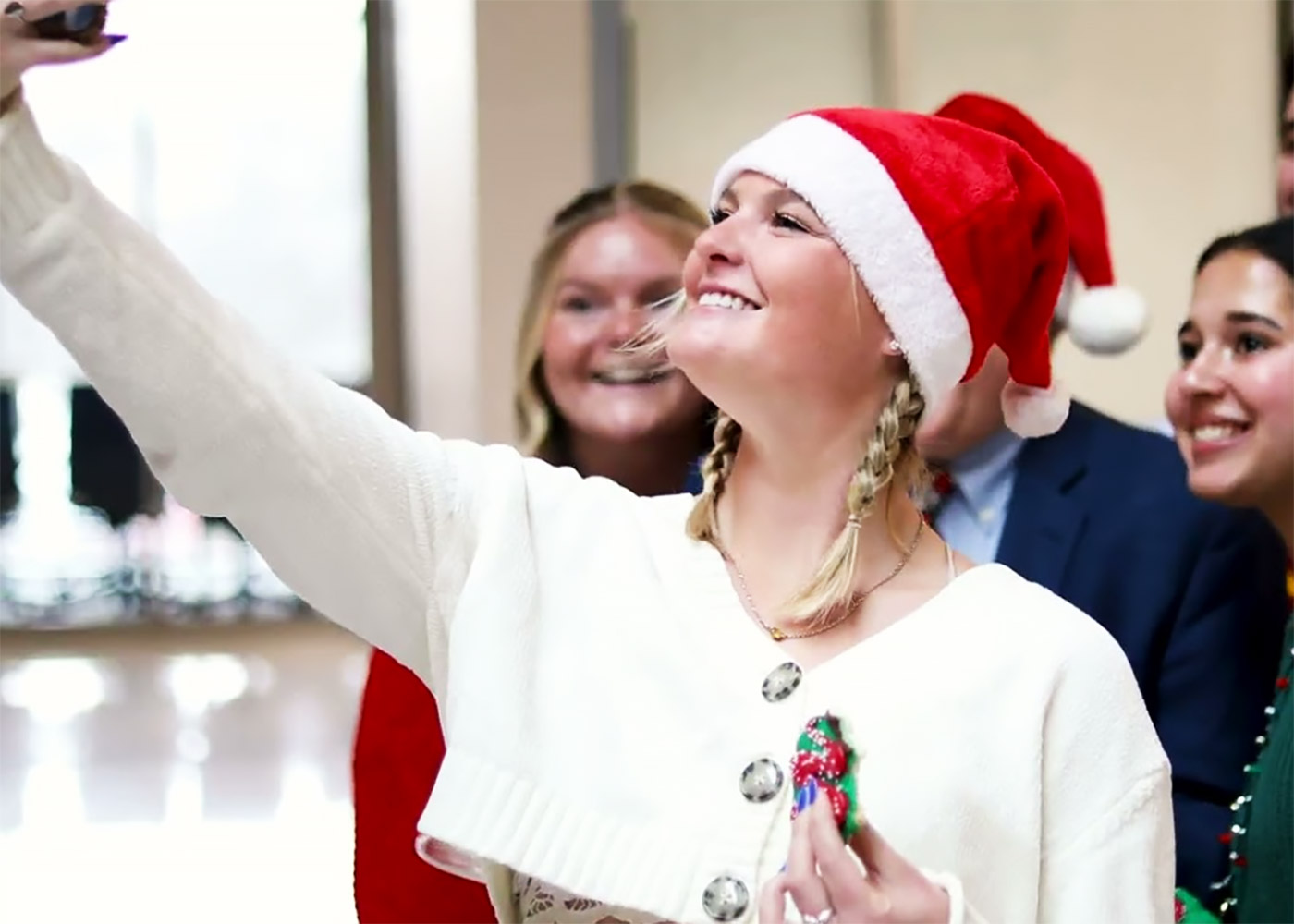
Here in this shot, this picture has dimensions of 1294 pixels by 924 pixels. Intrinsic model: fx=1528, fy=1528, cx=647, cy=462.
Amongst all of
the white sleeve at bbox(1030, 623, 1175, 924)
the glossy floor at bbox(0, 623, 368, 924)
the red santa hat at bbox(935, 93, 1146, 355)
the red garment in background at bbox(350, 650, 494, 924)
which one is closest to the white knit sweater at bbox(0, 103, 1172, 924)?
the white sleeve at bbox(1030, 623, 1175, 924)

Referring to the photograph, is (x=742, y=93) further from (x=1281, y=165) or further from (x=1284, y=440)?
(x=1284, y=440)

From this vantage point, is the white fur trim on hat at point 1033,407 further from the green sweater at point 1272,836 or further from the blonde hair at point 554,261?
the blonde hair at point 554,261

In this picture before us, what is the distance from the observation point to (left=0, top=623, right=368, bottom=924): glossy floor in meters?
3.02

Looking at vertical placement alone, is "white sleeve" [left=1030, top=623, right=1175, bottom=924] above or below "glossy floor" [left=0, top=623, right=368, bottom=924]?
above

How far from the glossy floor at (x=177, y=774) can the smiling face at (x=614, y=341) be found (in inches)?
53.4

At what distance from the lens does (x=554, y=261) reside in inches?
78.4

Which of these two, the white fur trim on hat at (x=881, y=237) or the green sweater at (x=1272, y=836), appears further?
the green sweater at (x=1272, y=836)

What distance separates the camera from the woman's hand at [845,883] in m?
0.89

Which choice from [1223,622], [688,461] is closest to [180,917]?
[688,461]

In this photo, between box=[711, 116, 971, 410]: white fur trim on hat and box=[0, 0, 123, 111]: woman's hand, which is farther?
box=[711, 116, 971, 410]: white fur trim on hat

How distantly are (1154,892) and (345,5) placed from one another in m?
4.16

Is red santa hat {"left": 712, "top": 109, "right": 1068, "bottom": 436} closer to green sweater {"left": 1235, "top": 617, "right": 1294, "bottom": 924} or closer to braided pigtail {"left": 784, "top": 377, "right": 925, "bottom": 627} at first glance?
braided pigtail {"left": 784, "top": 377, "right": 925, "bottom": 627}

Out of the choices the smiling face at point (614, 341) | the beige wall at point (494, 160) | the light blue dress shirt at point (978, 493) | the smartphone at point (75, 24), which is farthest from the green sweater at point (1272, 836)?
the beige wall at point (494, 160)

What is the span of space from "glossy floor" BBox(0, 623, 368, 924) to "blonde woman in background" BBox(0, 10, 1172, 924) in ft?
6.13
